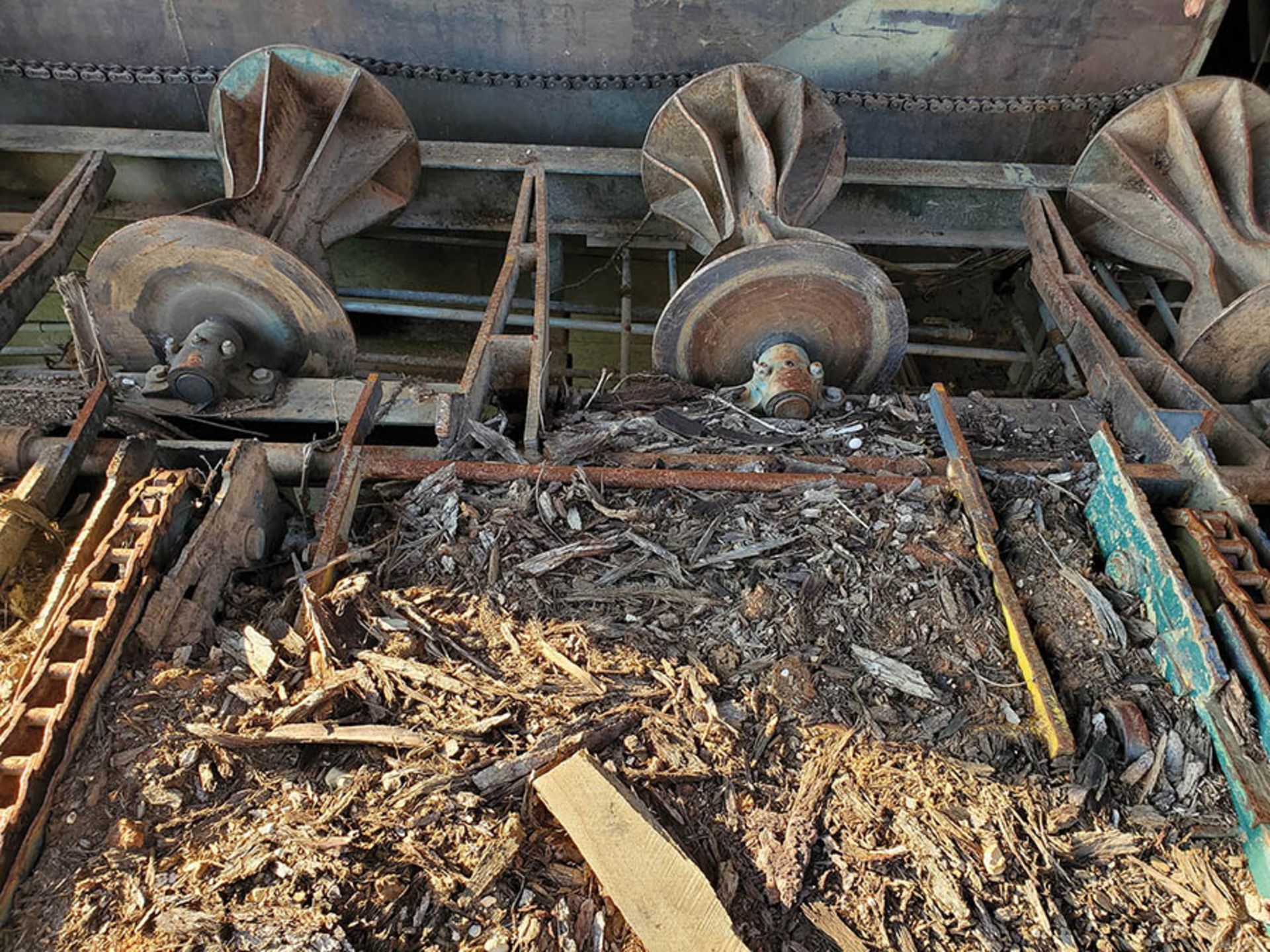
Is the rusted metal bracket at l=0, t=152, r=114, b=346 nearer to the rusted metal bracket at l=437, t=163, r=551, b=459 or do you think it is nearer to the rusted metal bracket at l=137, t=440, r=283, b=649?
the rusted metal bracket at l=137, t=440, r=283, b=649

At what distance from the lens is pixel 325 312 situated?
380cm

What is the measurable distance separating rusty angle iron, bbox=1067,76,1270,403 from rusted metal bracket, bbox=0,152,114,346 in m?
5.57

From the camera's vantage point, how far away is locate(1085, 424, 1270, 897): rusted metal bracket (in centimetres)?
235

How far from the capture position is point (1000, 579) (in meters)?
2.90

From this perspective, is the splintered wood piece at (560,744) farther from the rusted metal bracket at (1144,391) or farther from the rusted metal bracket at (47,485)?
the rusted metal bracket at (1144,391)

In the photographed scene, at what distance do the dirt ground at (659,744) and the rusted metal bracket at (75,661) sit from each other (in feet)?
0.20

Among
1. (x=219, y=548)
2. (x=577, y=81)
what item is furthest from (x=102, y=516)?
(x=577, y=81)

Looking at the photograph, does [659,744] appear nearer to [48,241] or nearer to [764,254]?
[764,254]

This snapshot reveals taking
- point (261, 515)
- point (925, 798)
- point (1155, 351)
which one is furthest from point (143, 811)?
point (1155, 351)

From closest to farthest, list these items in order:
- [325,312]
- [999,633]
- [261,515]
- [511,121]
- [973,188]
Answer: [999,633]
[261,515]
[325,312]
[973,188]
[511,121]

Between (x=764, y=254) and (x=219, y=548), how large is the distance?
2.56 metres

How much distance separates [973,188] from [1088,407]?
1729mm

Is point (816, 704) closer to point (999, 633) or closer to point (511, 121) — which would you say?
point (999, 633)

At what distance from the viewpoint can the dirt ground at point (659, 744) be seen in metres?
2.05
